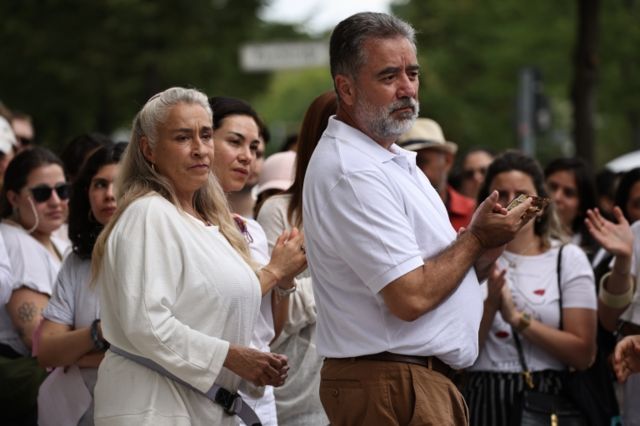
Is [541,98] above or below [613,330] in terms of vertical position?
above

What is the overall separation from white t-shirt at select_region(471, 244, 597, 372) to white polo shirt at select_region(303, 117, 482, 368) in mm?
2049

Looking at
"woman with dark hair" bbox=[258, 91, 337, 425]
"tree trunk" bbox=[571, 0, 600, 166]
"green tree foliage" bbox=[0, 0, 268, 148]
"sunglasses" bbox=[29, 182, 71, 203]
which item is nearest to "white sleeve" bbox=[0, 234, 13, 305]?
"sunglasses" bbox=[29, 182, 71, 203]

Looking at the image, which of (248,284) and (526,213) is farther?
(248,284)

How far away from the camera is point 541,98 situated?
18953 mm

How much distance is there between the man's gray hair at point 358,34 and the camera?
4823 mm

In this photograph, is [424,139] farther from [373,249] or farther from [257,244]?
[373,249]

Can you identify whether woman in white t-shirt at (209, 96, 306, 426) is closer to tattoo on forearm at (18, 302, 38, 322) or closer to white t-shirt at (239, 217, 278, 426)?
white t-shirt at (239, 217, 278, 426)

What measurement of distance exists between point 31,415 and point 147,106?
2.36 meters

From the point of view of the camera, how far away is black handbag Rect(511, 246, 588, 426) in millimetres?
6668

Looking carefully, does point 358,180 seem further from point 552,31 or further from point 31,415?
point 552,31

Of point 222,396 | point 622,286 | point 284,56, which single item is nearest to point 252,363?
point 222,396

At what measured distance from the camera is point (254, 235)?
19.2 feet

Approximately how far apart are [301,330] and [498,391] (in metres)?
1.15

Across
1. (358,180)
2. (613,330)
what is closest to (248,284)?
(358,180)
